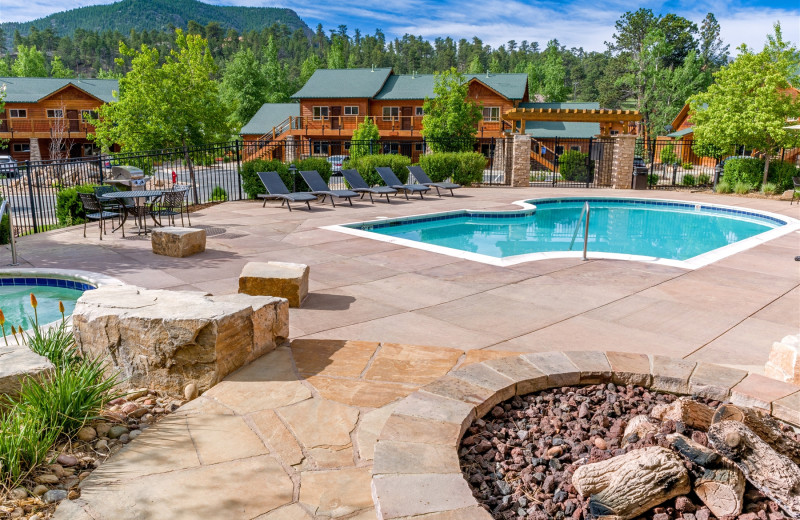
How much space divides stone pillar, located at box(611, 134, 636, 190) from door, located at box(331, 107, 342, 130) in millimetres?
27494

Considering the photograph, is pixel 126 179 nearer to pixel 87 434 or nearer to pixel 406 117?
pixel 87 434

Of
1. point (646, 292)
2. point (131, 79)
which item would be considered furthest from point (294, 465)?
point (131, 79)

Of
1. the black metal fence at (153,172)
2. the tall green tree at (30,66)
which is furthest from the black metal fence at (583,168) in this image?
the tall green tree at (30,66)

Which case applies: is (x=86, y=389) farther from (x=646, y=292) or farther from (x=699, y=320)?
(x=646, y=292)

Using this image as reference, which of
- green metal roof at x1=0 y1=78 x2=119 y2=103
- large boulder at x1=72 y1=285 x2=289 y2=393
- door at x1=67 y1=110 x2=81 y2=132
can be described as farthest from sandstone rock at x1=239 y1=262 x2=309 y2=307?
door at x1=67 y1=110 x2=81 y2=132

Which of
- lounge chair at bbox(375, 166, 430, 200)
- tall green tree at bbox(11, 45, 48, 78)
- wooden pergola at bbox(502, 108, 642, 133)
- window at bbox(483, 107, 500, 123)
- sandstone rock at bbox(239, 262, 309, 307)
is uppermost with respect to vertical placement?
tall green tree at bbox(11, 45, 48, 78)

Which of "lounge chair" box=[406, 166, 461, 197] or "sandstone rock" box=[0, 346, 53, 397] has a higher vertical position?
"lounge chair" box=[406, 166, 461, 197]

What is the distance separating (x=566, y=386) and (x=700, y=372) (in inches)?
32.9

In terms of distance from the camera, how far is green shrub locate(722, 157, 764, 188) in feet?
63.4

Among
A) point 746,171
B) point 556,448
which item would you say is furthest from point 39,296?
point 746,171

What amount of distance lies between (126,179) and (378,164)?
715 centimetres

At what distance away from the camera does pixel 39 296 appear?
6.95 m

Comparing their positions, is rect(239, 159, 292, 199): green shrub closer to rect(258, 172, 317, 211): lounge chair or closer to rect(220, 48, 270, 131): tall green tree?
rect(258, 172, 317, 211): lounge chair

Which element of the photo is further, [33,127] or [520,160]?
[33,127]
